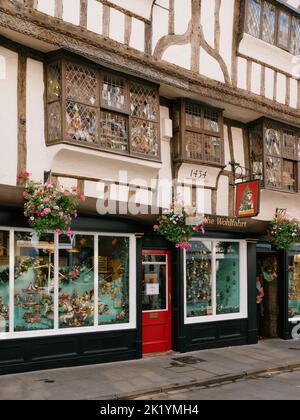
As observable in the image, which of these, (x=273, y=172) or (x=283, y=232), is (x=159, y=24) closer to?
(x=273, y=172)

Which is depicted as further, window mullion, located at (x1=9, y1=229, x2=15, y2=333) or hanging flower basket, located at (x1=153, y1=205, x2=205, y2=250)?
hanging flower basket, located at (x1=153, y1=205, x2=205, y2=250)

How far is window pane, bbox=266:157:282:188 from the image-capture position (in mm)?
13359

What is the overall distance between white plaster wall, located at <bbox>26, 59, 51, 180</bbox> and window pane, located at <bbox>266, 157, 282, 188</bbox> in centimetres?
633

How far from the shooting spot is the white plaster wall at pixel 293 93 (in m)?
14.1

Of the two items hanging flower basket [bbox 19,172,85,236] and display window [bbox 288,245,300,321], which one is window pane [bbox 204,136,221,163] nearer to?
display window [bbox 288,245,300,321]

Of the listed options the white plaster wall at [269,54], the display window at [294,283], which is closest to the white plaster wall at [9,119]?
the white plaster wall at [269,54]

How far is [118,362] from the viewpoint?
10.4 meters

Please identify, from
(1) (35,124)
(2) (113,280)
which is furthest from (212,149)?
(1) (35,124)

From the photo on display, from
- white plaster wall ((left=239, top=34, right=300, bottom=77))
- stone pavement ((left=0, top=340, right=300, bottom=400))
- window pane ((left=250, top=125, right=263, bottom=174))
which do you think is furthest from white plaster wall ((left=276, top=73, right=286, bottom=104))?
stone pavement ((left=0, top=340, right=300, bottom=400))

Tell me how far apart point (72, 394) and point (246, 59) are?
357 inches

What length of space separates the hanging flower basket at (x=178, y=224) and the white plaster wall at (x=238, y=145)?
10.5 feet

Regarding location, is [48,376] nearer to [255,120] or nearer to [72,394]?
[72,394]

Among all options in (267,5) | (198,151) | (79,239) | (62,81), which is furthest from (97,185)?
(267,5)
